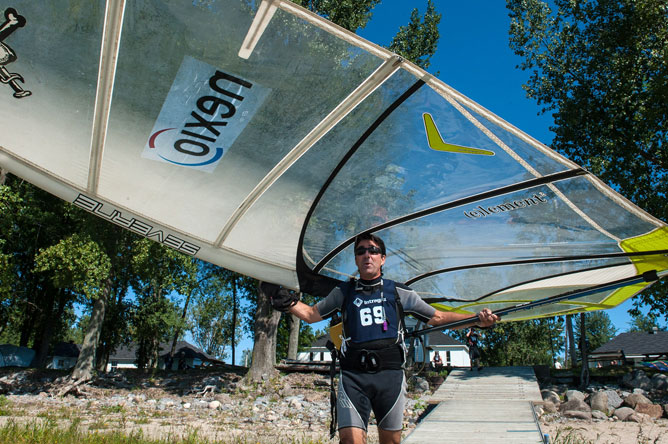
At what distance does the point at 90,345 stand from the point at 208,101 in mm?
19177

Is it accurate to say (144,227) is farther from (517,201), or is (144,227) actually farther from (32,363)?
(32,363)

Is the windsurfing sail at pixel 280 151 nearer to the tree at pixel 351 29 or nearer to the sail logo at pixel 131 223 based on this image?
the sail logo at pixel 131 223

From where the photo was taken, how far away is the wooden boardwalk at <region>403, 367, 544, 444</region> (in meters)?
6.55

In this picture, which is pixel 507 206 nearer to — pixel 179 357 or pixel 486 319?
pixel 486 319

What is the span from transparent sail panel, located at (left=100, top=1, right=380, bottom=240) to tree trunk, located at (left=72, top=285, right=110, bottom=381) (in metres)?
16.8

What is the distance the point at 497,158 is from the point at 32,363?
1572 inches

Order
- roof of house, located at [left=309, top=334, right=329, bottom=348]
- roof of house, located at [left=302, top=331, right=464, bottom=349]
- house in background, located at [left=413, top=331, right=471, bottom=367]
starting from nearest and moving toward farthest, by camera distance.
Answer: roof of house, located at [left=309, top=334, right=329, bottom=348], house in background, located at [left=413, top=331, right=471, bottom=367], roof of house, located at [left=302, top=331, right=464, bottom=349]

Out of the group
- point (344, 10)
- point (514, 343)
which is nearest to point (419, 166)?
point (344, 10)

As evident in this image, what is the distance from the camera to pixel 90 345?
19.7m

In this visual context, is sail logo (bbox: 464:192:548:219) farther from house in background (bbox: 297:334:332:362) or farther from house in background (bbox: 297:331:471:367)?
house in background (bbox: 297:331:471:367)

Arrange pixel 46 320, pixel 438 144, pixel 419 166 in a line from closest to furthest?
pixel 438 144
pixel 419 166
pixel 46 320

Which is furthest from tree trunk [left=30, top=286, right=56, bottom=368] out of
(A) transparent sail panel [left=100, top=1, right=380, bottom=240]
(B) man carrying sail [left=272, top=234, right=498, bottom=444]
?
(B) man carrying sail [left=272, top=234, right=498, bottom=444]

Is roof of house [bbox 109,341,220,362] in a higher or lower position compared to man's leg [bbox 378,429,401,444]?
higher

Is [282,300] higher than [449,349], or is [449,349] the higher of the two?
[449,349]
